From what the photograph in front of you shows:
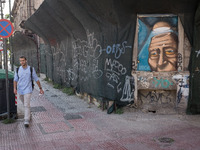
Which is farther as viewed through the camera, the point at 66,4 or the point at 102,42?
A: the point at 66,4

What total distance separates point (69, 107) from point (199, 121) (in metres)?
4.34

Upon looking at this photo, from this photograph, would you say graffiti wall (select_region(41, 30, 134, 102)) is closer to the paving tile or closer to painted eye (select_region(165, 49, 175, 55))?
painted eye (select_region(165, 49, 175, 55))

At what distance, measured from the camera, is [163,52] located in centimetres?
729

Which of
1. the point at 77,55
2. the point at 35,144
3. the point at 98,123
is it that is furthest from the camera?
the point at 77,55

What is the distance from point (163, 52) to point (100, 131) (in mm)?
3039

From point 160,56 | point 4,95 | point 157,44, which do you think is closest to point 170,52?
point 160,56

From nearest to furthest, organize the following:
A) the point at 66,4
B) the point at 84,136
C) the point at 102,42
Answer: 1. the point at 84,136
2. the point at 102,42
3. the point at 66,4

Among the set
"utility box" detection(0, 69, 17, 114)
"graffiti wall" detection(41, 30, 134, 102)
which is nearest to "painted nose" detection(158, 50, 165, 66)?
"graffiti wall" detection(41, 30, 134, 102)

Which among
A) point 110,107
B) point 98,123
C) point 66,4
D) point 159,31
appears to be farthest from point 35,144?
point 66,4

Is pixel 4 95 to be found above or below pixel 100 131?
above

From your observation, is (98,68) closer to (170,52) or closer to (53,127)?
(170,52)

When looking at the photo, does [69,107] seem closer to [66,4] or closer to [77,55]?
[77,55]

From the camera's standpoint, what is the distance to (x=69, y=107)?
8828 mm

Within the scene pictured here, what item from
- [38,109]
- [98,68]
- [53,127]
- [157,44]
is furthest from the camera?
[38,109]
